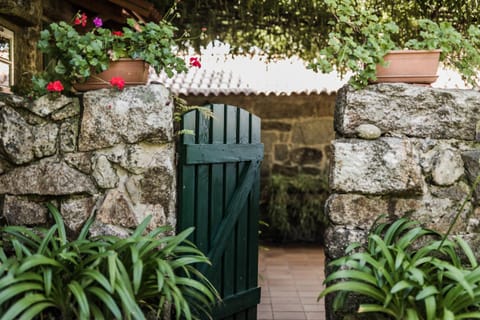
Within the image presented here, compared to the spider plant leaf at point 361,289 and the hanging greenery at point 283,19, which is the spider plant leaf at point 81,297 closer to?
the spider plant leaf at point 361,289

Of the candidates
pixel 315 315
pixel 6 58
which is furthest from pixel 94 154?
pixel 315 315

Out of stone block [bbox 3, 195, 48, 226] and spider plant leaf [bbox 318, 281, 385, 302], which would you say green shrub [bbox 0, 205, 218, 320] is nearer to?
stone block [bbox 3, 195, 48, 226]

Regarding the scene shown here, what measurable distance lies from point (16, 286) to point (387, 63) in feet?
6.79

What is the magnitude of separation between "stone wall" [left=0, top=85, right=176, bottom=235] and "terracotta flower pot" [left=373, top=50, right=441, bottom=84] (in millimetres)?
1187

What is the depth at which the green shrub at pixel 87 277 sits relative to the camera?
6.46 feet

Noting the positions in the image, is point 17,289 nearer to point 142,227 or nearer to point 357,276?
point 142,227

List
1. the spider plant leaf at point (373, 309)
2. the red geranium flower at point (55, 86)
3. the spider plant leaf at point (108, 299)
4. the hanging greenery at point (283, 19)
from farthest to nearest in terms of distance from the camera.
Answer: the hanging greenery at point (283, 19) < the red geranium flower at point (55, 86) < the spider plant leaf at point (373, 309) < the spider plant leaf at point (108, 299)

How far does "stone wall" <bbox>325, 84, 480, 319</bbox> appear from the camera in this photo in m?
2.49

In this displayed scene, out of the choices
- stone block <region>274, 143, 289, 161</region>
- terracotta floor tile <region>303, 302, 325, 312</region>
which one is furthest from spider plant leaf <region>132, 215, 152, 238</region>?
stone block <region>274, 143, 289, 161</region>

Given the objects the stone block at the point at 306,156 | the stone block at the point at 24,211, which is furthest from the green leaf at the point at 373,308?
the stone block at the point at 306,156

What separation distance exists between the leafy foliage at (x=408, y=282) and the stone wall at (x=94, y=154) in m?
1.05

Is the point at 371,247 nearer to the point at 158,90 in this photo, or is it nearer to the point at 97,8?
the point at 158,90

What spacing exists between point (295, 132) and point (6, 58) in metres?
4.36

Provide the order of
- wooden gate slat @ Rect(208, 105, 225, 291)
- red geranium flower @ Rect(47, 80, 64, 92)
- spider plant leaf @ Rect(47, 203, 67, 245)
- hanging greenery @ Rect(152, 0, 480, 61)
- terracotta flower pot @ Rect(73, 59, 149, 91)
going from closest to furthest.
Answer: spider plant leaf @ Rect(47, 203, 67, 245), red geranium flower @ Rect(47, 80, 64, 92), terracotta flower pot @ Rect(73, 59, 149, 91), wooden gate slat @ Rect(208, 105, 225, 291), hanging greenery @ Rect(152, 0, 480, 61)
